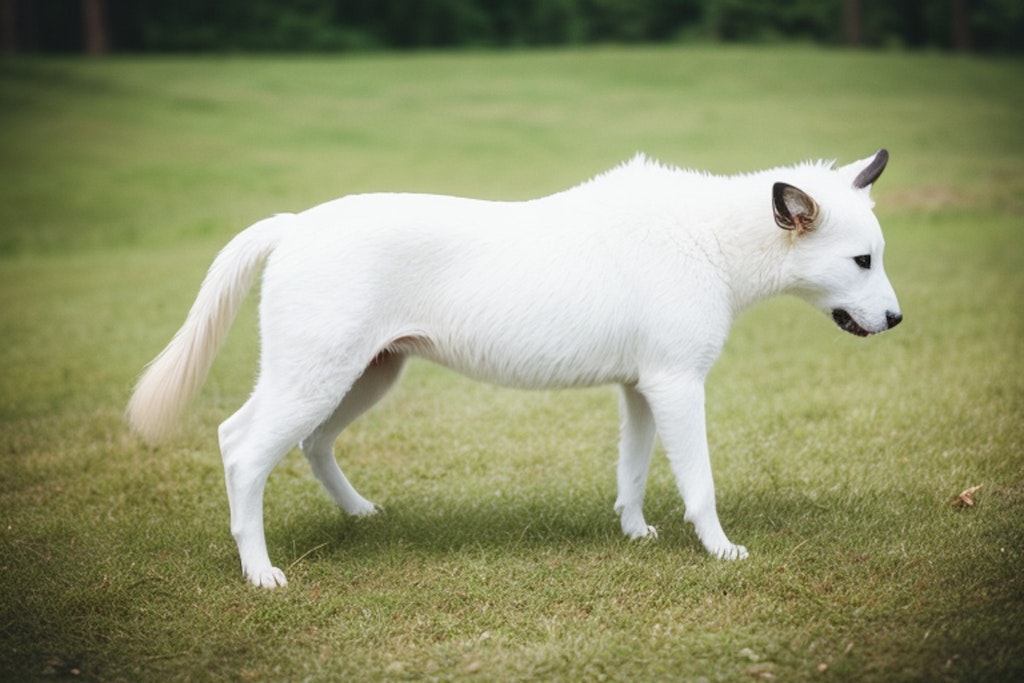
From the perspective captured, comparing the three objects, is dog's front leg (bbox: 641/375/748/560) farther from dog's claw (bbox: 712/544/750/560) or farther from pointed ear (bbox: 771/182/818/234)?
pointed ear (bbox: 771/182/818/234)

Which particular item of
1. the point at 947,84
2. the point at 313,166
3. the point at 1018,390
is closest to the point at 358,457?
the point at 1018,390

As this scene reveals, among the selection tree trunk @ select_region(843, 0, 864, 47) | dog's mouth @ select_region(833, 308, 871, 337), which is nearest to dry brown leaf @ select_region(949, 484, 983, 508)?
dog's mouth @ select_region(833, 308, 871, 337)

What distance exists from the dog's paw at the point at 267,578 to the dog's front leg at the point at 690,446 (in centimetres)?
199

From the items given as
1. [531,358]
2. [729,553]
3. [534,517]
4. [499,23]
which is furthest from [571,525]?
[499,23]

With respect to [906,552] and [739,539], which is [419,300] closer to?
[739,539]

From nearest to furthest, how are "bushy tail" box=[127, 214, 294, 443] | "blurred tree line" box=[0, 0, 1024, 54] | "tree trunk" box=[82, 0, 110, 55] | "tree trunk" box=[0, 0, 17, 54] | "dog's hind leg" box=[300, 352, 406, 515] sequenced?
"bushy tail" box=[127, 214, 294, 443] < "dog's hind leg" box=[300, 352, 406, 515] < "tree trunk" box=[0, 0, 17, 54] < "tree trunk" box=[82, 0, 110, 55] < "blurred tree line" box=[0, 0, 1024, 54]

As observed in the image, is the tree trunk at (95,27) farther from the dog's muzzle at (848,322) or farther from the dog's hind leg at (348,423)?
the dog's muzzle at (848,322)

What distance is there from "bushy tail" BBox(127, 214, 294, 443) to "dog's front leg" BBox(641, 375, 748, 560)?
205cm

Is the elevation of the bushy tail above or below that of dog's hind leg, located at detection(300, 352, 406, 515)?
above

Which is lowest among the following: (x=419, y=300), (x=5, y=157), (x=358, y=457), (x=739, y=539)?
(x=5, y=157)

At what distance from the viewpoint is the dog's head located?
17.0ft

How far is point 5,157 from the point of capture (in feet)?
85.5

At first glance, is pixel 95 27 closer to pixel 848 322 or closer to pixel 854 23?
pixel 854 23

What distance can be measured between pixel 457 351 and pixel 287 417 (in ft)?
2.88
